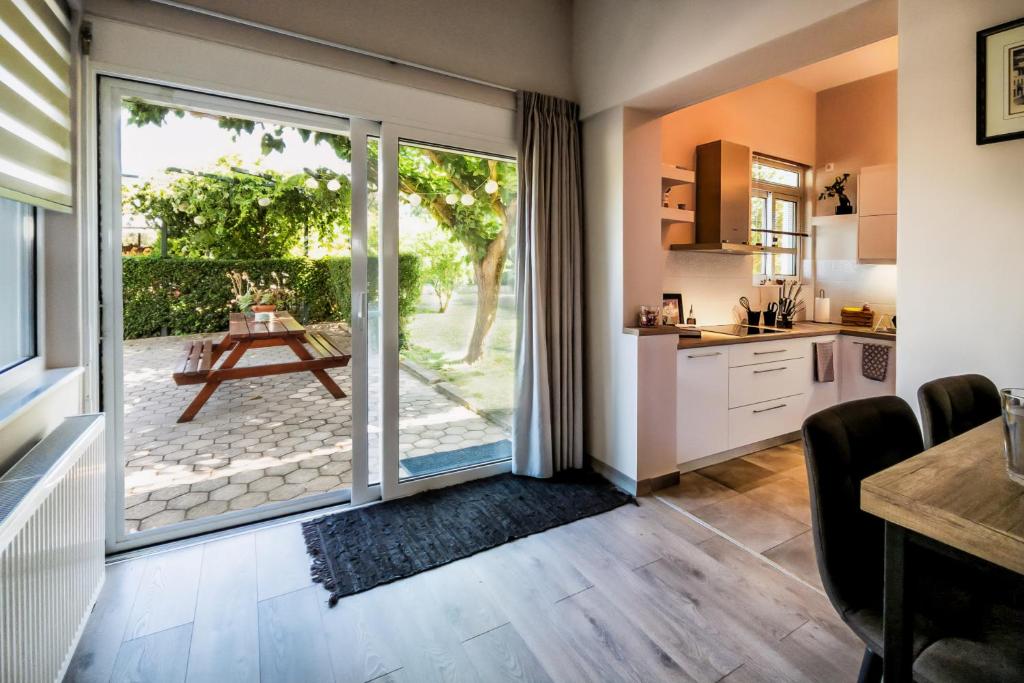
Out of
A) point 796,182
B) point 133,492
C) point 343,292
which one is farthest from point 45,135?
point 796,182

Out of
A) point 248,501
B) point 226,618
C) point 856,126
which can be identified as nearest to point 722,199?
point 856,126

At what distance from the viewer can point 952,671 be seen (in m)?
0.87

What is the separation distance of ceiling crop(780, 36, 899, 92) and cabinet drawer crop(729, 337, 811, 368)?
2.06 m

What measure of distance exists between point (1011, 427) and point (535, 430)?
2.24 meters

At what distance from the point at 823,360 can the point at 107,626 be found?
428 centimetres

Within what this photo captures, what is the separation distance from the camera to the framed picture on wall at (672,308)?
11.4ft

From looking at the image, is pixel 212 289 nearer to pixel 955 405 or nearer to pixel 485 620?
pixel 485 620

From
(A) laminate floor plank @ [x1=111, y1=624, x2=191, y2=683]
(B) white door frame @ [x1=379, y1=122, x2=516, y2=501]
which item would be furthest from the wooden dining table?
(B) white door frame @ [x1=379, y1=122, x2=516, y2=501]

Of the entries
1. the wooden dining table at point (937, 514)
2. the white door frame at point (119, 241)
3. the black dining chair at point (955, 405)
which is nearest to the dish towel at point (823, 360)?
the black dining chair at point (955, 405)

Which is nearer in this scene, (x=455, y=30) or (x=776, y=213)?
(x=455, y=30)

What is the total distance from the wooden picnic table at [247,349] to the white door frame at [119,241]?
323 millimetres

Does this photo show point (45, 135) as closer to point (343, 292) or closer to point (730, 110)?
point (343, 292)

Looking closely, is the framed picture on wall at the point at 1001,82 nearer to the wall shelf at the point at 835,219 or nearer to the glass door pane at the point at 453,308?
the glass door pane at the point at 453,308

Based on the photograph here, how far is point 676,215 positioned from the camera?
3.33m
